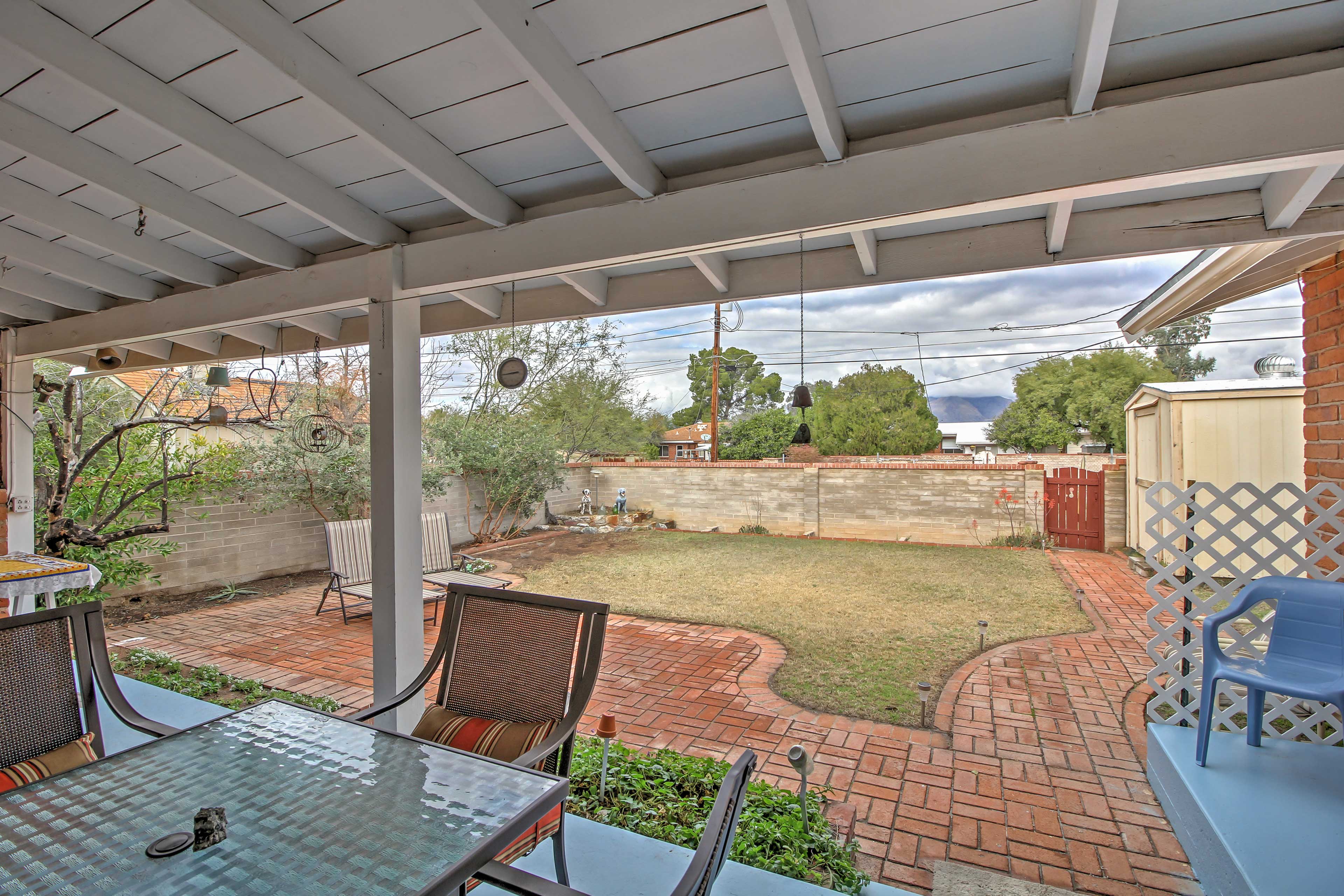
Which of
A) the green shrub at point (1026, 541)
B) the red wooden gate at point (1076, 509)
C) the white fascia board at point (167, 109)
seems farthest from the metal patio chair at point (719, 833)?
the red wooden gate at point (1076, 509)

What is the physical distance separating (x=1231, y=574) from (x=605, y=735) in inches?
107

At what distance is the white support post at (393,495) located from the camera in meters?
2.45

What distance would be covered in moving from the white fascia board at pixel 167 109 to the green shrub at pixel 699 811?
6.95 ft

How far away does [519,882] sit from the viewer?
110cm

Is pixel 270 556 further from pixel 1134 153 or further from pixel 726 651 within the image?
pixel 1134 153

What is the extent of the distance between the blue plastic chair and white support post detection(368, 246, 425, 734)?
286cm

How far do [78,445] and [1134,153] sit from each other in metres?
6.56

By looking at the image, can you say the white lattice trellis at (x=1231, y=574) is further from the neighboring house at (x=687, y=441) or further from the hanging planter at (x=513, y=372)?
the neighboring house at (x=687, y=441)

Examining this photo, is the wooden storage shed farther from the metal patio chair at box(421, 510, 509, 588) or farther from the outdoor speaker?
the outdoor speaker

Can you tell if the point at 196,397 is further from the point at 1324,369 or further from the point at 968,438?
the point at 968,438

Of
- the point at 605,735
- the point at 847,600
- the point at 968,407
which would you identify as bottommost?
the point at 847,600

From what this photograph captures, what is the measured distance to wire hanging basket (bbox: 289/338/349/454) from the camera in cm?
521

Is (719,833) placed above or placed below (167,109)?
below

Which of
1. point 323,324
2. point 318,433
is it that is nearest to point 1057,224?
point 323,324
